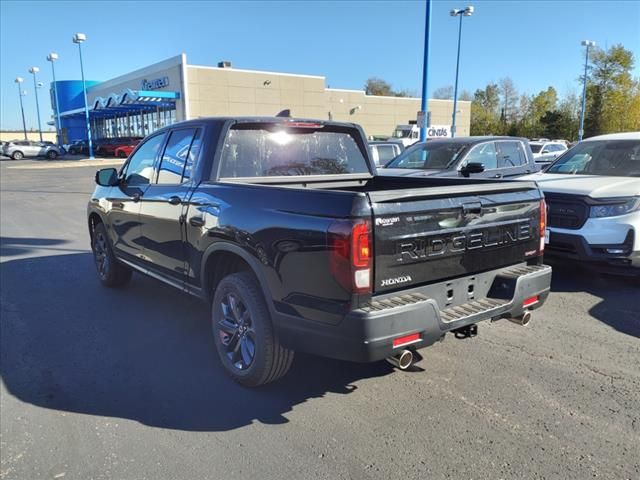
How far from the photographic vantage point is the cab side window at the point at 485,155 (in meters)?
9.45

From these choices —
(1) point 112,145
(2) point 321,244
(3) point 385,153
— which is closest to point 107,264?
(2) point 321,244

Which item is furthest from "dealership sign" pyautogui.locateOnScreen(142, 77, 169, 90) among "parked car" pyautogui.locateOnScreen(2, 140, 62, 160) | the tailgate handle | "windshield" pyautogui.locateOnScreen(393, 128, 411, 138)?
the tailgate handle

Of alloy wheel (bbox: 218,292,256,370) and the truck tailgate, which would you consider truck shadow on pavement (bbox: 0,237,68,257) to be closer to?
alloy wheel (bbox: 218,292,256,370)

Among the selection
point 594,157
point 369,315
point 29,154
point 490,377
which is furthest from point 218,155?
point 29,154

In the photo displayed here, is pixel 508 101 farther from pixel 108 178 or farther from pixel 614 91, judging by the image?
pixel 108 178

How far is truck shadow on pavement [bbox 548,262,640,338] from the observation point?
4.86 meters

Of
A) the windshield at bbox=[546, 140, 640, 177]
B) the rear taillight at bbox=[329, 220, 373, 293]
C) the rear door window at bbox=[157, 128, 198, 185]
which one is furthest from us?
the windshield at bbox=[546, 140, 640, 177]

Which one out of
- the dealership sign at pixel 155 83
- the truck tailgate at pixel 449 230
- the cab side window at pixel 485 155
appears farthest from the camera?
the dealership sign at pixel 155 83

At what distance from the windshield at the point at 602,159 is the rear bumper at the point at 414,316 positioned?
418 centimetres

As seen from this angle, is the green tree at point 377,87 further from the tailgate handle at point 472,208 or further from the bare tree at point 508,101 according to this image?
the tailgate handle at point 472,208

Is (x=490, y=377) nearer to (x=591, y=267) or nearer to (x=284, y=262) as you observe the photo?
(x=284, y=262)

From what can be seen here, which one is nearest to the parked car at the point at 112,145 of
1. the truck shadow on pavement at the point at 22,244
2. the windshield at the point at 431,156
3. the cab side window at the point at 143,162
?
the truck shadow on pavement at the point at 22,244

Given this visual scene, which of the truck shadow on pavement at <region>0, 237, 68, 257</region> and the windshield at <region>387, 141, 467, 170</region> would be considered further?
the windshield at <region>387, 141, 467, 170</region>

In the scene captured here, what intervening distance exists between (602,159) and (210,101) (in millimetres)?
39247
